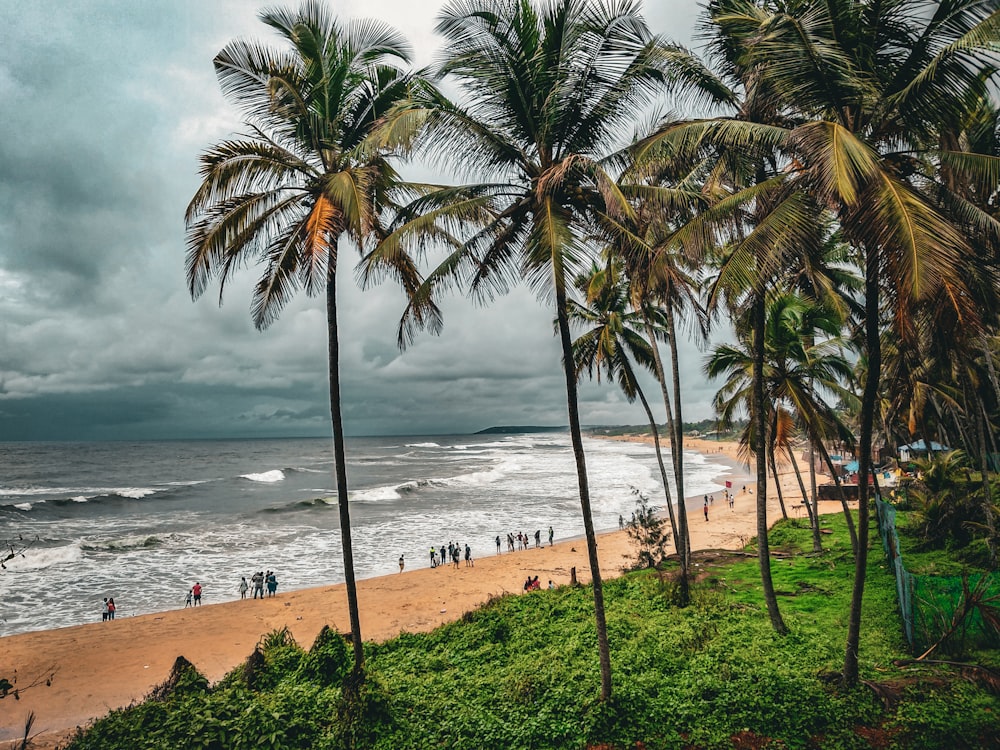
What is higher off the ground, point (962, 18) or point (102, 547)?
point (962, 18)

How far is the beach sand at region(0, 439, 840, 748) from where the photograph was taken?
11977mm

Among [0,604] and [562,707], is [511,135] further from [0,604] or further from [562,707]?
[0,604]

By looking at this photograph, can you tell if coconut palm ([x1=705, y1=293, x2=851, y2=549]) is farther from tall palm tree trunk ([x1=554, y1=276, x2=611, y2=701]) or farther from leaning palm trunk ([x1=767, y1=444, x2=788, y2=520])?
tall palm tree trunk ([x1=554, y1=276, x2=611, y2=701])

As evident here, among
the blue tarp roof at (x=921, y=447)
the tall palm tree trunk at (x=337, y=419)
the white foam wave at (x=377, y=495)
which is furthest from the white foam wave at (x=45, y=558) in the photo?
the blue tarp roof at (x=921, y=447)

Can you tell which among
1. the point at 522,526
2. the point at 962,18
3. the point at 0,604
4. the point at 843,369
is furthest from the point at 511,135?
the point at 522,526

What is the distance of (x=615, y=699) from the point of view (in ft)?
21.4

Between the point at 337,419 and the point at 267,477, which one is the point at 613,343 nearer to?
the point at 337,419

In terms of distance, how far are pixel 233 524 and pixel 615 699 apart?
33804 mm

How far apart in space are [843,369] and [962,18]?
32.3 feet

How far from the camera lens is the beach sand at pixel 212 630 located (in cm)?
1198

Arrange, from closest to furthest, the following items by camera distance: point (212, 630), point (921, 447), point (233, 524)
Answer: point (212, 630) → point (921, 447) → point (233, 524)

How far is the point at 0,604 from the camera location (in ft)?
62.8

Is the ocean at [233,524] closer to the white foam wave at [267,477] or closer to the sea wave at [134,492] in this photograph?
the white foam wave at [267,477]

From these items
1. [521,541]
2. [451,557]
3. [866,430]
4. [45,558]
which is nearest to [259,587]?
[451,557]
